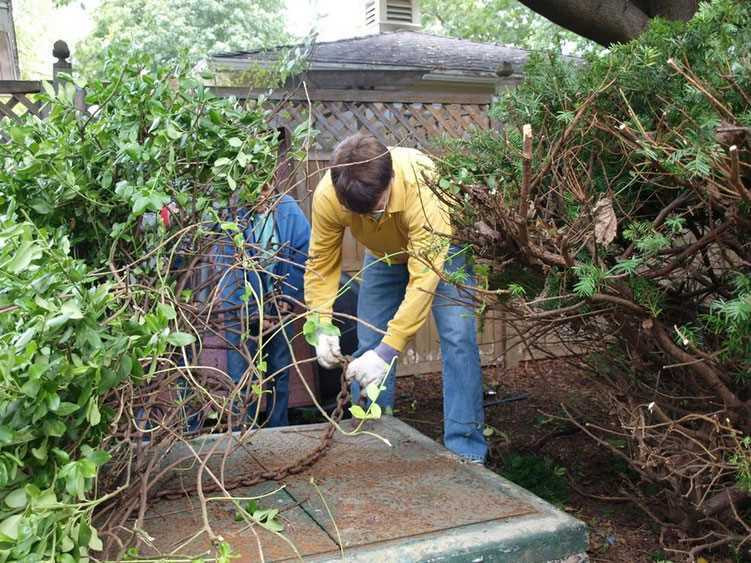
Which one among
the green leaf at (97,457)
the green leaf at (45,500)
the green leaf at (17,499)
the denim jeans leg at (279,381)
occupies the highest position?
the green leaf at (97,457)

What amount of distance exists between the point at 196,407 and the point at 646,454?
1.51 meters

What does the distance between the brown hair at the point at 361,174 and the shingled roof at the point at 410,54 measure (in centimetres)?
593

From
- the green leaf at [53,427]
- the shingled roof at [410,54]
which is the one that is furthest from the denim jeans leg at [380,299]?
the shingled roof at [410,54]

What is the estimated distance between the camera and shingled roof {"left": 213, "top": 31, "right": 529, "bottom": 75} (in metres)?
9.78

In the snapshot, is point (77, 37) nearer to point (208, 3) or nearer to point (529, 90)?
point (208, 3)

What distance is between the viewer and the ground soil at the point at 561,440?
316 cm

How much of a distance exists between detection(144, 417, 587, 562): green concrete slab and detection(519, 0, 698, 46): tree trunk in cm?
388

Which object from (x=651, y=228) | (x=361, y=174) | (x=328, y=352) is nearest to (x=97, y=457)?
(x=651, y=228)

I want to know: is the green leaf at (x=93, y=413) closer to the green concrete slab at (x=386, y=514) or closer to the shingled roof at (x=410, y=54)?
the green concrete slab at (x=386, y=514)

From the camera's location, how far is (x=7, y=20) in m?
10.8

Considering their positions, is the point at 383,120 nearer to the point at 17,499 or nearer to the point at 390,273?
the point at 390,273

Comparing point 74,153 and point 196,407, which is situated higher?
point 74,153

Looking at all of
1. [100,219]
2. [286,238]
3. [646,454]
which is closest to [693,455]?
[646,454]

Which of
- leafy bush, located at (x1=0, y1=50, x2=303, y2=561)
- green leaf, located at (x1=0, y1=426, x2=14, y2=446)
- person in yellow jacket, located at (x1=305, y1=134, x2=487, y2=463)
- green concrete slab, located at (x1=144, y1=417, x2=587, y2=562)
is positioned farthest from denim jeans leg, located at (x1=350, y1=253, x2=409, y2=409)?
green leaf, located at (x1=0, y1=426, x2=14, y2=446)
